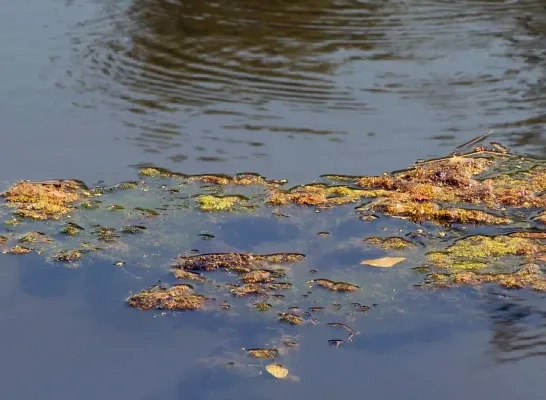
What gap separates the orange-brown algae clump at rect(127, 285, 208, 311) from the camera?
4.26 m

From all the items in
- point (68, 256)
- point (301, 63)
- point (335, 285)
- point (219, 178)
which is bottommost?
point (335, 285)

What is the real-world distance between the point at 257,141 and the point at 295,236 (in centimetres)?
136

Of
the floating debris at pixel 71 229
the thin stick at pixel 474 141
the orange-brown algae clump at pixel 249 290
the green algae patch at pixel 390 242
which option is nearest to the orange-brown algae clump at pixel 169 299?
the orange-brown algae clump at pixel 249 290

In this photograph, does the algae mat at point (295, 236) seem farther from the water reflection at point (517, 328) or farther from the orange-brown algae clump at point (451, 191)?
the water reflection at point (517, 328)

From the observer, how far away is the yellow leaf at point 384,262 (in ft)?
15.1

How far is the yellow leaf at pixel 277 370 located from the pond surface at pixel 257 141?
6 centimetres

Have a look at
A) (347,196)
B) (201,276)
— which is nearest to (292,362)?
(201,276)

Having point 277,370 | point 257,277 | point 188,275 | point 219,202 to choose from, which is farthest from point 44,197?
point 277,370

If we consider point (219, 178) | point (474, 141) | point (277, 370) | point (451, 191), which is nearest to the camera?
point (277, 370)

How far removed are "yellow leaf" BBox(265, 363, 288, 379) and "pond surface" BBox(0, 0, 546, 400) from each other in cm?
6

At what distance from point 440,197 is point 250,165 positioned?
132 cm

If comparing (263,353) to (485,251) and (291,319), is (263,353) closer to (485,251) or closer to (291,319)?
(291,319)

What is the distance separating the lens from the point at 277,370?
150 inches

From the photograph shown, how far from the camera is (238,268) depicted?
14.9 feet
